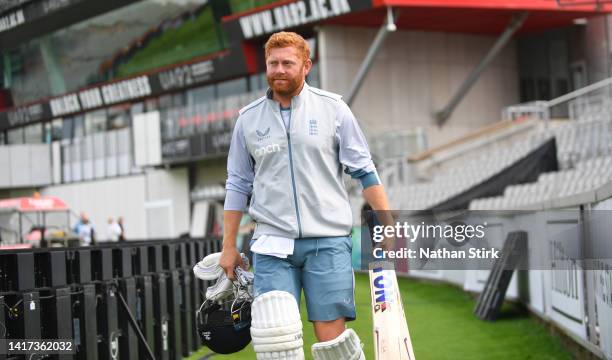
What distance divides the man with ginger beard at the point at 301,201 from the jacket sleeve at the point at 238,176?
9 cm

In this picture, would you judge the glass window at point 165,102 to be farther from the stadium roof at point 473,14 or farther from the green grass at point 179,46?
the stadium roof at point 473,14

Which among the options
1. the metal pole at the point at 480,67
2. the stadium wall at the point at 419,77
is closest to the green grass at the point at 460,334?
the metal pole at the point at 480,67

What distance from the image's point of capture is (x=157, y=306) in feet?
30.3

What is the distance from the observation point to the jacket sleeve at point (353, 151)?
16.7 ft

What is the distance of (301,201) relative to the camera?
5.00 metres

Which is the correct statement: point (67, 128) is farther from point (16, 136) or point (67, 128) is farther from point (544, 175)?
point (544, 175)

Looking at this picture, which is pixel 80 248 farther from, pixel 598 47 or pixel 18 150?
pixel 18 150

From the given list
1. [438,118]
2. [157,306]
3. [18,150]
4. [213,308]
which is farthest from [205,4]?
[213,308]

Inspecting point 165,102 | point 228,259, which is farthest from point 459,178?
point 228,259

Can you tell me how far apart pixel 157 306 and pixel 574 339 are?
3419 millimetres

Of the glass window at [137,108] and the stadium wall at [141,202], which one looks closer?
the stadium wall at [141,202]

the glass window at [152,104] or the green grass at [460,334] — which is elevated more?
the glass window at [152,104]

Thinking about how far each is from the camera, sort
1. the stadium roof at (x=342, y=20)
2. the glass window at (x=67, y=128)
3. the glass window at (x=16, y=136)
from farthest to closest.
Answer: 1. the glass window at (x=16, y=136)
2. the glass window at (x=67, y=128)
3. the stadium roof at (x=342, y=20)

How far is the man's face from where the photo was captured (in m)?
4.97
